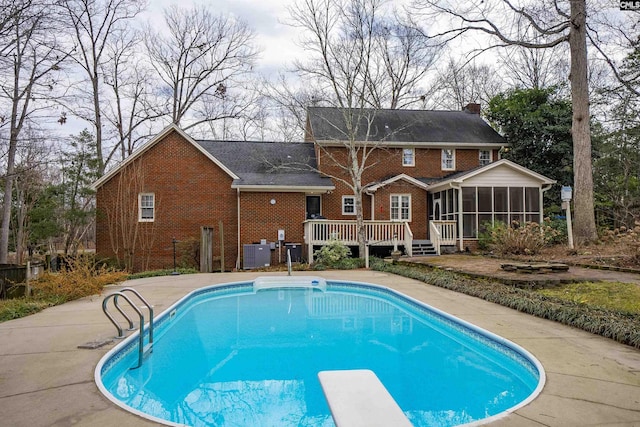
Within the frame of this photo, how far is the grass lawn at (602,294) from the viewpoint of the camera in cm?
730

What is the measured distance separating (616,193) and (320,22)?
17878mm

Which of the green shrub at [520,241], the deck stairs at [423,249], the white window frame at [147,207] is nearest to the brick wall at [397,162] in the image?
the deck stairs at [423,249]

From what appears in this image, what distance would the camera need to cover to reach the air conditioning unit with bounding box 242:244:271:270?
17.7m

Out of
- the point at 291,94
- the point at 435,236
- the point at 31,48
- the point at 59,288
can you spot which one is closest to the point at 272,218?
the point at 291,94

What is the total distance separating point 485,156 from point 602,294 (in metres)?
16.0

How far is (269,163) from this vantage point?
64.5 feet

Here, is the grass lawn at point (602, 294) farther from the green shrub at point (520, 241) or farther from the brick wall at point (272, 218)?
the brick wall at point (272, 218)

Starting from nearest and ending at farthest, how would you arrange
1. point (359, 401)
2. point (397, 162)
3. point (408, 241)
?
1. point (359, 401)
2. point (408, 241)
3. point (397, 162)

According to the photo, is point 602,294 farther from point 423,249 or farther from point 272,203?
point 272,203

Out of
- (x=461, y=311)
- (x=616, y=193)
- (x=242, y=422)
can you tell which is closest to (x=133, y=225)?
(x=461, y=311)

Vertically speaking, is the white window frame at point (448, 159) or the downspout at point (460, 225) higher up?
the white window frame at point (448, 159)

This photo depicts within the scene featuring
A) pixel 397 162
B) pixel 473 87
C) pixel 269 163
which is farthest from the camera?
pixel 473 87

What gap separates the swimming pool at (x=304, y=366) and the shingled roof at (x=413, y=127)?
Answer: 13.7 meters

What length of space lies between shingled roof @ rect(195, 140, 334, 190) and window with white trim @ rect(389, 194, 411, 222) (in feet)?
10.4
